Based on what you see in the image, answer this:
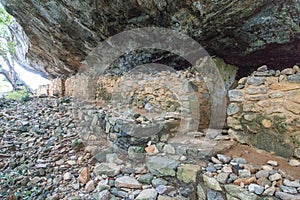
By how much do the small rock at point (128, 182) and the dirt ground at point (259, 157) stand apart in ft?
3.53

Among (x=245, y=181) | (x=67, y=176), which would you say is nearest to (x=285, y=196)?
(x=245, y=181)

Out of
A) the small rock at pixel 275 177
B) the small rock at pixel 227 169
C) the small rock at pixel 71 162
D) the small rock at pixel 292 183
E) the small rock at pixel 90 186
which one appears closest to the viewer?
the small rock at pixel 292 183

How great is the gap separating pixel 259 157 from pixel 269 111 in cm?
51

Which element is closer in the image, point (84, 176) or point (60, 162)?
point (84, 176)

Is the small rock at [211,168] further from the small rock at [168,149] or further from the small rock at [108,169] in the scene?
the small rock at [108,169]

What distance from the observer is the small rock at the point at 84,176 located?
107 inches

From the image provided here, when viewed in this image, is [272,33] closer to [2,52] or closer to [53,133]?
[53,133]

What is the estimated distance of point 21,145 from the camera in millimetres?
3902

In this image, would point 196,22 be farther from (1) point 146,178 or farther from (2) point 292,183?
(2) point 292,183

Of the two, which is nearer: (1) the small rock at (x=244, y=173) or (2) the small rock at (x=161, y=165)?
(1) the small rock at (x=244, y=173)

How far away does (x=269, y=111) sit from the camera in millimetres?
2396

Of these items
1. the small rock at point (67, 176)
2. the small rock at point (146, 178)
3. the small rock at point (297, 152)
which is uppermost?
Result: the small rock at point (297, 152)

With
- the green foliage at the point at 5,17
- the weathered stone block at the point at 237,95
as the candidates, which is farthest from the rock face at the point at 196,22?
the green foliage at the point at 5,17

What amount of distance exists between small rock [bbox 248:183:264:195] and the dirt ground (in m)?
0.37
